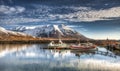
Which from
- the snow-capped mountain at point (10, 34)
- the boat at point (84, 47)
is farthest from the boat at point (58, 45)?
the snow-capped mountain at point (10, 34)

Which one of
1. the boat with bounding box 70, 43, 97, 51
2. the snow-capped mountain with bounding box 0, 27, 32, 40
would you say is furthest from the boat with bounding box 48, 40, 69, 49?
the snow-capped mountain with bounding box 0, 27, 32, 40

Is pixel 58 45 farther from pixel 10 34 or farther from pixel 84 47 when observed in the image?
pixel 10 34

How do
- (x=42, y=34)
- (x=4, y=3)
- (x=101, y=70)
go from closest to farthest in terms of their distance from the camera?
(x=101, y=70)
(x=4, y=3)
(x=42, y=34)

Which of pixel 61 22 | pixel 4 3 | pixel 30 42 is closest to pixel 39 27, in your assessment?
pixel 61 22

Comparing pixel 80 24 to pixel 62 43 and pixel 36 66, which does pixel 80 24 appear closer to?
pixel 62 43

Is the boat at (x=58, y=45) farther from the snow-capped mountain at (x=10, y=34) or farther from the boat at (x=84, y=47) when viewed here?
the snow-capped mountain at (x=10, y=34)

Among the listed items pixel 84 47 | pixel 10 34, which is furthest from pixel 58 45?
pixel 10 34

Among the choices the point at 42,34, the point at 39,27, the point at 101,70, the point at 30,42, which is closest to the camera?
the point at 101,70

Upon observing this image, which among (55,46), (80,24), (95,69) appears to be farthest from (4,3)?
(95,69)

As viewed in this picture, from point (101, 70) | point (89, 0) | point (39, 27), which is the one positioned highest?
point (89, 0)

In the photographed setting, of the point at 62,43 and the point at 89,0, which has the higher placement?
the point at 89,0

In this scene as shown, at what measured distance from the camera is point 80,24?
1305 inches

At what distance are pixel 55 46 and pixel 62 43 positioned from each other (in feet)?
2.52

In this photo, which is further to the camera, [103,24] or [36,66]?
[103,24]
